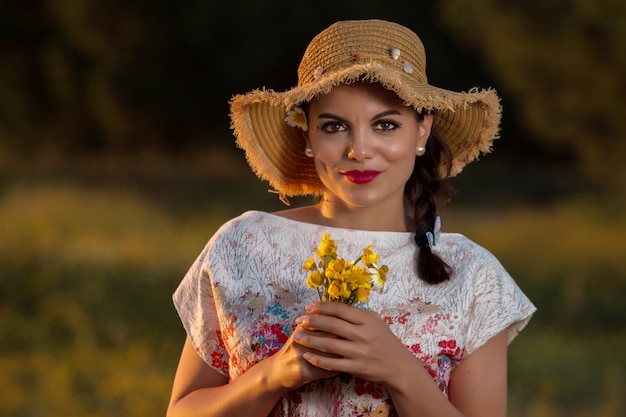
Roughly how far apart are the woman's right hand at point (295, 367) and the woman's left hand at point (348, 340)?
0.02 meters

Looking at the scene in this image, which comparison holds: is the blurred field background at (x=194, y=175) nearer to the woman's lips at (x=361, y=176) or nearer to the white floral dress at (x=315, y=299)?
the white floral dress at (x=315, y=299)

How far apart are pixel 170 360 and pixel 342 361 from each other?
4.28 metres

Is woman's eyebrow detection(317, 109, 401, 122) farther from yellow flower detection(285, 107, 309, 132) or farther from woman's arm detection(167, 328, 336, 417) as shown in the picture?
woman's arm detection(167, 328, 336, 417)

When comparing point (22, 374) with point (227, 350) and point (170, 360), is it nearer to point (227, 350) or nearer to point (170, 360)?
point (170, 360)

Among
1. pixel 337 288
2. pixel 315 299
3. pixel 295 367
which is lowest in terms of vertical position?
pixel 295 367

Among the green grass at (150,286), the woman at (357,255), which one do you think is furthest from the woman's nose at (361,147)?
the green grass at (150,286)

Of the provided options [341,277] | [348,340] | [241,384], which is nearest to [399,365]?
[348,340]

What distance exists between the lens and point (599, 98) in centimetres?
816

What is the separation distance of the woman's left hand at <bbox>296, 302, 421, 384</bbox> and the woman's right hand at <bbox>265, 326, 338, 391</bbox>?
0.02 m

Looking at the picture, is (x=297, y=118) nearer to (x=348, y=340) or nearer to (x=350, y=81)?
(x=350, y=81)

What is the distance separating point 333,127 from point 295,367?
1.84 ft

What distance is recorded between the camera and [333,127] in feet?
8.09

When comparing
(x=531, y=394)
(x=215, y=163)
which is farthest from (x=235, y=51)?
(x=531, y=394)

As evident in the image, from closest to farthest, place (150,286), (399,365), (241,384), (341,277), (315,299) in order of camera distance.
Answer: (341,277) → (399,365) → (241,384) → (315,299) → (150,286)
